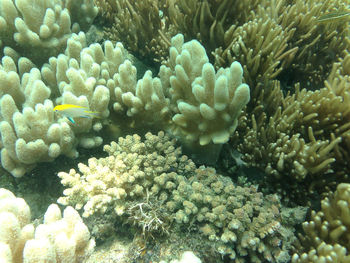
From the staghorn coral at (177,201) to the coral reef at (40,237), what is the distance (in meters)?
0.31

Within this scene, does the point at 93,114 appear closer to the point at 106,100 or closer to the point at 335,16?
the point at 106,100

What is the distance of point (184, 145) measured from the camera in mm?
3158

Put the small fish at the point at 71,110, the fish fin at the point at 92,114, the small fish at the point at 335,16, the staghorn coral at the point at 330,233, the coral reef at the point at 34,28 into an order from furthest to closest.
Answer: the coral reef at the point at 34,28 → the small fish at the point at 335,16 → the fish fin at the point at 92,114 → the small fish at the point at 71,110 → the staghorn coral at the point at 330,233

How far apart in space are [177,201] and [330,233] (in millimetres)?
1475

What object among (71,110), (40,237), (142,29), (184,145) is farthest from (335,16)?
(40,237)

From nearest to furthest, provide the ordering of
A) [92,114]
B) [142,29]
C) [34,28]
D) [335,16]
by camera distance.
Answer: [92,114]
[335,16]
[34,28]
[142,29]

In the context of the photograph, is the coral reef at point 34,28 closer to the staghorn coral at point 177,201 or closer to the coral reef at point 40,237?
the staghorn coral at point 177,201

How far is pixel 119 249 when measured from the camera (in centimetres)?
254

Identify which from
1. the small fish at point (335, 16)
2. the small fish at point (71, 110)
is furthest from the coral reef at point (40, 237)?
the small fish at point (335, 16)

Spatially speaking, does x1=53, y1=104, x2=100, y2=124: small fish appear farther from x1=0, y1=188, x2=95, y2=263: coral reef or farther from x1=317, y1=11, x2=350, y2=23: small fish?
x1=317, y1=11, x2=350, y2=23: small fish

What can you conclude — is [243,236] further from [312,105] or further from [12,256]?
[12,256]

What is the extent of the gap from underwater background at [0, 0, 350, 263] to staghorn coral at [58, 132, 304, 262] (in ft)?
0.05

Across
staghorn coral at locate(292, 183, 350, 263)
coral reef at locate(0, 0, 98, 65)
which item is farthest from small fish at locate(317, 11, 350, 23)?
coral reef at locate(0, 0, 98, 65)

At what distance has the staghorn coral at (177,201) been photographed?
2342mm
